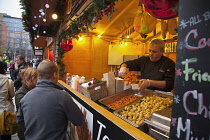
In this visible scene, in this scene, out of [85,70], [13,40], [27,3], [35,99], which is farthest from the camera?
[13,40]

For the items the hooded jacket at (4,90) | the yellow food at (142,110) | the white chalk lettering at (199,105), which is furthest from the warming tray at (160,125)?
the hooded jacket at (4,90)

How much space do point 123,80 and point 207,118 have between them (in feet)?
6.09

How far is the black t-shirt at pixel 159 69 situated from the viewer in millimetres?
2567

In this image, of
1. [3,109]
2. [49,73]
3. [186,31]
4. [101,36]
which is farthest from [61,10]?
[186,31]

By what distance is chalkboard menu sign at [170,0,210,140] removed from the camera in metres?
0.73

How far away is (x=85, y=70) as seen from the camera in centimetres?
678

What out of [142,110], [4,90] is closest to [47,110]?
[142,110]

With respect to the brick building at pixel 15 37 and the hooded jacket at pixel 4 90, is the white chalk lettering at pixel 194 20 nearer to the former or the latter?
the hooded jacket at pixel 4 90

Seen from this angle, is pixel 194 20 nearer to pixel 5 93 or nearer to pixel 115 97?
pixel 115 97

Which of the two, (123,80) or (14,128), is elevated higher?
(123,80)

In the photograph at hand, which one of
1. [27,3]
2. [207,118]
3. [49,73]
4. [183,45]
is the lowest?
[207,118]

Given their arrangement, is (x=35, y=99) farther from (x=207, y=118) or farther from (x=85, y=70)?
(x=85, y=70)

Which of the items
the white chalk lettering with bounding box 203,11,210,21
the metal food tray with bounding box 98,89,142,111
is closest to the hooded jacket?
the metal food tray with bounding box 98,89,142,111

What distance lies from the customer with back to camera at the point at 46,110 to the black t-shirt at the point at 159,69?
1674 mm
